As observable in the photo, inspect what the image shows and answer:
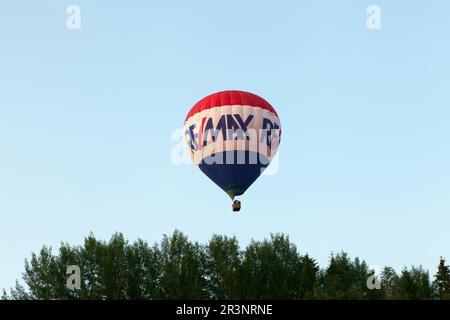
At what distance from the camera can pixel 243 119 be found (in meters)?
40.5

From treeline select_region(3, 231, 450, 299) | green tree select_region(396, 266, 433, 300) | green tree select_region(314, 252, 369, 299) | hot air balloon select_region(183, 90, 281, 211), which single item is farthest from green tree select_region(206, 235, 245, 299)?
hot air balloon select_region(183, 90, 281, 211)

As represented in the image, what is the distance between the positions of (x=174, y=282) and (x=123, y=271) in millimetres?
4210

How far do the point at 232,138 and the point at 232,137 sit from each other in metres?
0.06

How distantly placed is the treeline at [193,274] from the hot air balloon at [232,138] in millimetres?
18288

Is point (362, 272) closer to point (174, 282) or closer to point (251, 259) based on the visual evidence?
point (251, 259)

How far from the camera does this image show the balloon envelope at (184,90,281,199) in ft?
132

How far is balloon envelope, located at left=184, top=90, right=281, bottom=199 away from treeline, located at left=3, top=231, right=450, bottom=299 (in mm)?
18354

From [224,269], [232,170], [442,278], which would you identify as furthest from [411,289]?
[232,170]

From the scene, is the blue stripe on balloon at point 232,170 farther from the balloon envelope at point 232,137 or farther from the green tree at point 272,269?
the green tree at point 272,269

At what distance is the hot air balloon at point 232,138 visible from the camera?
1588 inches

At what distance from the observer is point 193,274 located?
6028 centimetres

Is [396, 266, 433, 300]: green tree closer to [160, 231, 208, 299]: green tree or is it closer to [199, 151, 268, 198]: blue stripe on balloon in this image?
[160, 231, 208, 299]: green tree

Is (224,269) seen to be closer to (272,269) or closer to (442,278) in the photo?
(272,269)
